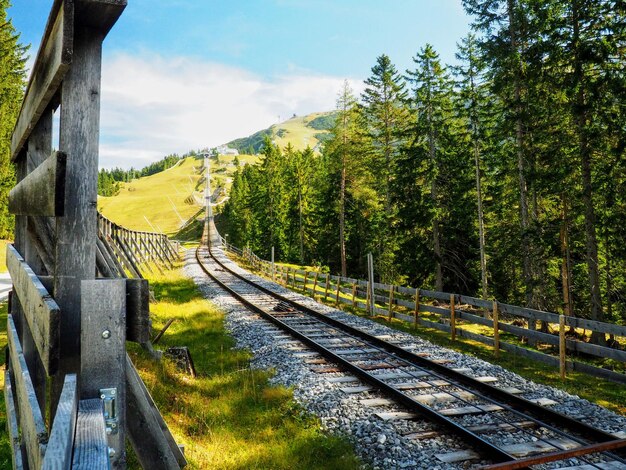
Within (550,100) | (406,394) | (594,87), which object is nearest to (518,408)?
(406,394)

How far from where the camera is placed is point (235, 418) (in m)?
7.07

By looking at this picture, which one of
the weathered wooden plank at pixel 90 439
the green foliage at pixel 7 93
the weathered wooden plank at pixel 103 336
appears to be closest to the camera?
the weathered wooden plank at pixel 90 439

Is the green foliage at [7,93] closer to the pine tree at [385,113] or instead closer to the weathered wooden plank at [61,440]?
the pine tree at [385,113]

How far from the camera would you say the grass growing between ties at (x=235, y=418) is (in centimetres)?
568

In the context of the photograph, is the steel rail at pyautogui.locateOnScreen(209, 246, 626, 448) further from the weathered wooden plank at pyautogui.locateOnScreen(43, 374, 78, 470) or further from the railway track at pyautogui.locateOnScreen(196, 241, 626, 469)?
the weathered wooden plank at pyautogui.locateOnScreen(43, 374, 78, 470)

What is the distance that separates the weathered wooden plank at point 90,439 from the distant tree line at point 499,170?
17.0 meters

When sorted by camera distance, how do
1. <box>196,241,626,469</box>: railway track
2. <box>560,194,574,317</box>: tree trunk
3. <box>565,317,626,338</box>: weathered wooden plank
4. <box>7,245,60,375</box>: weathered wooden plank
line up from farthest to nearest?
<box>560,194,574,317</box>: tree trunk < <box>565,317,626,338</box>: weathered wooden plank < <box>196,241,626,469</box>: railway track < <box>7,245,60,375</box>: weathered wooden plank

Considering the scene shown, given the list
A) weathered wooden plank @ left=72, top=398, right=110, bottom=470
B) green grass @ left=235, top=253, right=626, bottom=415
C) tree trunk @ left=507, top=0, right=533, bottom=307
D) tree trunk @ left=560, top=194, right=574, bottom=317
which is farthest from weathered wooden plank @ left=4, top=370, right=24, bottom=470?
tree trunk @ left=560, top=194, right=574, bottom=317

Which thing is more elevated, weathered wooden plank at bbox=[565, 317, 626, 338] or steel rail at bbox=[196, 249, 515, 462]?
weathered wooden plank at bbox=[565, 317, 626, 338]

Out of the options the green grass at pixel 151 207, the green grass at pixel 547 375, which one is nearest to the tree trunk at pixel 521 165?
the green grass at pixel 547 375

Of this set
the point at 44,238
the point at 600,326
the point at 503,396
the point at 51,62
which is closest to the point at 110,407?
the point at 44,238

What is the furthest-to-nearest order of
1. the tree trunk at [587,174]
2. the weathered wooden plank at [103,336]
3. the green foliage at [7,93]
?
the green foliage at [7,93]
the tree trunk at [587,174]
the weathered wooden plank at [103,336]

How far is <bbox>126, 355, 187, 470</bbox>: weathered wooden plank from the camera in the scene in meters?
2.76

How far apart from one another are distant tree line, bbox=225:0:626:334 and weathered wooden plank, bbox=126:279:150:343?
16.6 metres
